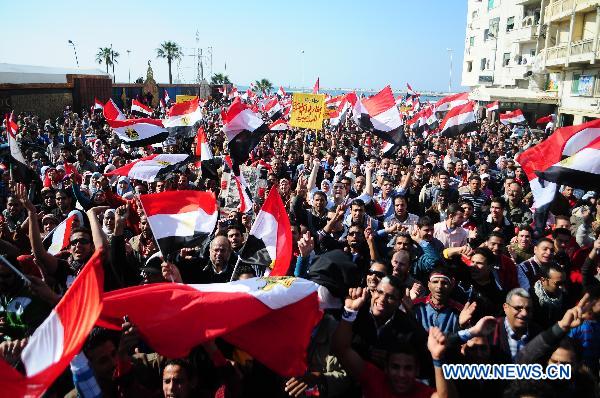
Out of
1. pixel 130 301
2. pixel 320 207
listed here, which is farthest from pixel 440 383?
pixel 320 207

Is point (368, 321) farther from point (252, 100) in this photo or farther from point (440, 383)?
point (252, 100)

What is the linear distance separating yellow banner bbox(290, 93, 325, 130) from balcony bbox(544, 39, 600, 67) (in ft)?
54.7

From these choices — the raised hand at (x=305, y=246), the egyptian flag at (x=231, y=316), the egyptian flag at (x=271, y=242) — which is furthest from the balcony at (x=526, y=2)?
the egyptian flag at (x=231, y=316)

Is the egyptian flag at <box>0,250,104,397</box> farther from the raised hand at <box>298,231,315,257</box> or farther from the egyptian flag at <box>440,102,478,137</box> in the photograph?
the egyptian flag at <box>440,102,478,137</box>

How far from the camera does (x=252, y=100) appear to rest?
2959 centimetres

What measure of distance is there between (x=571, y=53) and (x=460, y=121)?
1847cm

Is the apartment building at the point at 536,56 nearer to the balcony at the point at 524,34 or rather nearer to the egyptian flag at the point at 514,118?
the balcony at the point at 524,34

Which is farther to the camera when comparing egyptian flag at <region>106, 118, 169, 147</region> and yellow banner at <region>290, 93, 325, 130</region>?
yellow banner at <region>290, 93, 325, 130</region>

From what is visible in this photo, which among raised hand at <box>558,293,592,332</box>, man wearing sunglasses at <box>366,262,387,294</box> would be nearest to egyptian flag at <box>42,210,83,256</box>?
man wearing sunglasses at <box>366,262,387,294</box>

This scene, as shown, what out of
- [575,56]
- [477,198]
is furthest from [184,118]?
[575,56]

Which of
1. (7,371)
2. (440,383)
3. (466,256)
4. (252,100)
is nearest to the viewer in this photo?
(7,371)

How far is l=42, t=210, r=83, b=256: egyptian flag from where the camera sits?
5273mm

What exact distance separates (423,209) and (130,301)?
6.07 m

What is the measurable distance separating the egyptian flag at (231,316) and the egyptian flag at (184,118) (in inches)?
369
